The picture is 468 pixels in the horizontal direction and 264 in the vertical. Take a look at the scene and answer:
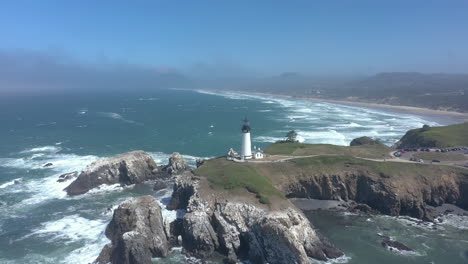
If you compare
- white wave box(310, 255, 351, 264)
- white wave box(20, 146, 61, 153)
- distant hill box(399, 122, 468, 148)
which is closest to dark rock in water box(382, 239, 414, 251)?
white wave box(310, 255, 351, 264)

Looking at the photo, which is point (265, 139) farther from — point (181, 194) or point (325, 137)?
point (181, 194)

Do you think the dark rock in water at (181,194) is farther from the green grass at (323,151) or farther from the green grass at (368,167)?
the green grass at (323,151)

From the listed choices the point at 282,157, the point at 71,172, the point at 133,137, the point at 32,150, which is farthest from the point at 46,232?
the point at 133,137

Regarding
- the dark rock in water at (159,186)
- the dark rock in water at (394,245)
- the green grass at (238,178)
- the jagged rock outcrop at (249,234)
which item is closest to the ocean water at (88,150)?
the dark rock in water at (159,186)

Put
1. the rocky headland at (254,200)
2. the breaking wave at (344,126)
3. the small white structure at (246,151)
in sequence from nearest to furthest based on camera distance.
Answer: the rocky headland at (254,200)
the small white structure at (246,151)
the breaking wave at (344,126)

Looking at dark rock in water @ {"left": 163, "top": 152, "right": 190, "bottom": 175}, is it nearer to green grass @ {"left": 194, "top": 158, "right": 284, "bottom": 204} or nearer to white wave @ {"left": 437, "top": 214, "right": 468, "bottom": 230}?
green grass @ {"left": 194, "top": 158, "right": 284, "bottom": 204}

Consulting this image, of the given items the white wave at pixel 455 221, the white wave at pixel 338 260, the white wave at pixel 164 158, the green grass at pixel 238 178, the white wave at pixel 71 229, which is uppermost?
the green grass at pixel 238 178

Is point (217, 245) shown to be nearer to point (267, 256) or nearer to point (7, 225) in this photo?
point (267, 256)
